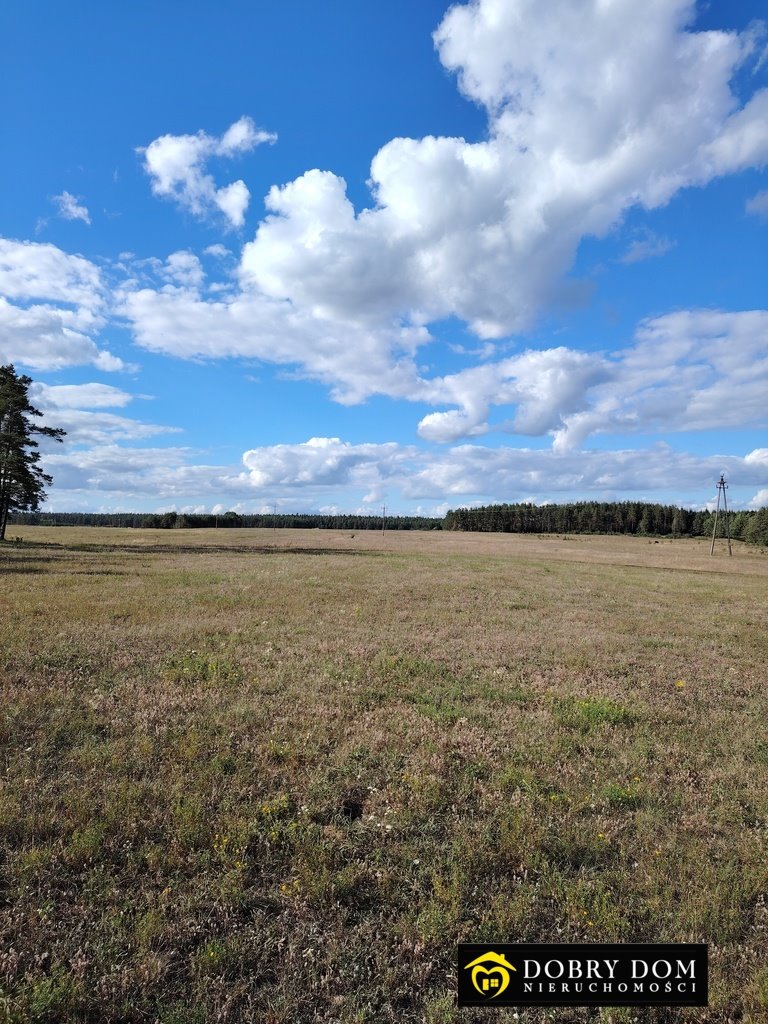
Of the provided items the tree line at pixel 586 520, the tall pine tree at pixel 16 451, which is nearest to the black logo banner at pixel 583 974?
the tall pine tree at pixel 16 451

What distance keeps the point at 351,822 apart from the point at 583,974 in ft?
9.33

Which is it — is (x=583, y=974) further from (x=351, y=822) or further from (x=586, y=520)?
(x=586, y=520)

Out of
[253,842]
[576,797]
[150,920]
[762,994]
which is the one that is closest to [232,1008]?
[150,920]

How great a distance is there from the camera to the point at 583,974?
442 cm

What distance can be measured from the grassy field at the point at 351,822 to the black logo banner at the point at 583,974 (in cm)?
14

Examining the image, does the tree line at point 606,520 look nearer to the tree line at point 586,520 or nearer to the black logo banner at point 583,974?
the tree line at point 586,520

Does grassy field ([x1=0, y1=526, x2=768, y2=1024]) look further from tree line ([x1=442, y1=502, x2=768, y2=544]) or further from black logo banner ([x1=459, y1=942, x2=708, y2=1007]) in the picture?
tree line ([x1=442, y1=502, x2=768, y2=544])


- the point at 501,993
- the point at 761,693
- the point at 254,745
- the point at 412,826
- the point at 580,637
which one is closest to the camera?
the point at 501,993

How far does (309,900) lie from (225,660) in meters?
8.44

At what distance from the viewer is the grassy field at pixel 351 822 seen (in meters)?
4.15

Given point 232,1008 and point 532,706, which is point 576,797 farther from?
point 232,1008

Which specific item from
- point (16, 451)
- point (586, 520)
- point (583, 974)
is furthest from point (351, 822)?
point (586, 520)

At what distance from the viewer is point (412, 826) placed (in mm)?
6180

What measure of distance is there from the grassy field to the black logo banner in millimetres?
139
